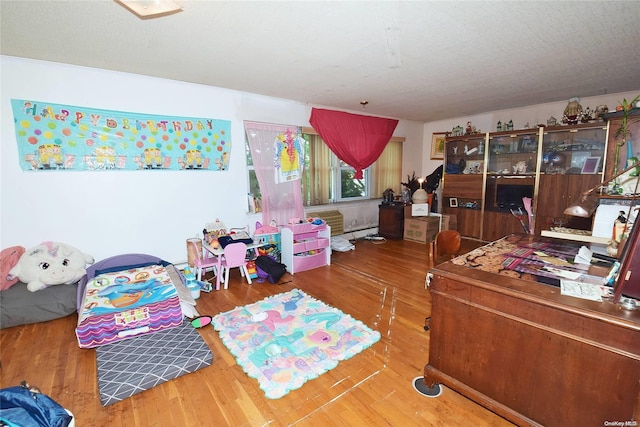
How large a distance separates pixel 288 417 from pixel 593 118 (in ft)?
16.7

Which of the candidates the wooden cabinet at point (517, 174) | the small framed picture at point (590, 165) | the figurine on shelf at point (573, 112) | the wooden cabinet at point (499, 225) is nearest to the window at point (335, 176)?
the wooden cabinet at point (517, 174)

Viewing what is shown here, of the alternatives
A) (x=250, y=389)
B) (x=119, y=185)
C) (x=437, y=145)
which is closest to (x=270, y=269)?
(x=250, y=389)

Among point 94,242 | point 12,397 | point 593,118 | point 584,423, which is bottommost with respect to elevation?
point 584,423

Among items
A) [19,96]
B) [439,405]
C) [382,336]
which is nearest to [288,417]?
[439,405]

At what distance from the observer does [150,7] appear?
1655 millimetres

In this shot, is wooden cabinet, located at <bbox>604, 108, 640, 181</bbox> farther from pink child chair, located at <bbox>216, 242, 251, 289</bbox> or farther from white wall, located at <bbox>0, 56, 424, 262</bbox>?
pink child chair, located at <bbox>216, 242, 251, 289</bbox>

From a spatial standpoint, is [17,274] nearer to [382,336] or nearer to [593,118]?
[382,336]

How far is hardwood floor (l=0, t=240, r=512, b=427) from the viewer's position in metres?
1.59

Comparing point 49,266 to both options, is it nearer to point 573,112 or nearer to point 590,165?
point 573,112

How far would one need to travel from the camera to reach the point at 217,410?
5.43ft

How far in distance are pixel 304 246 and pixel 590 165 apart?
13.5 feet

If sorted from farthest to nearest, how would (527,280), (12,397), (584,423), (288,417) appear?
(288,417)
(527,280)
(584,423)
(12,397)

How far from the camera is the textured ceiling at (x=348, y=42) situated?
1.82m

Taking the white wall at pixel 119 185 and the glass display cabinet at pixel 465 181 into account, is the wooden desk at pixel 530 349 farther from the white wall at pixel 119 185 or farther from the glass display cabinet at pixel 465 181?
the glass display cabinet at pixel 465 181
